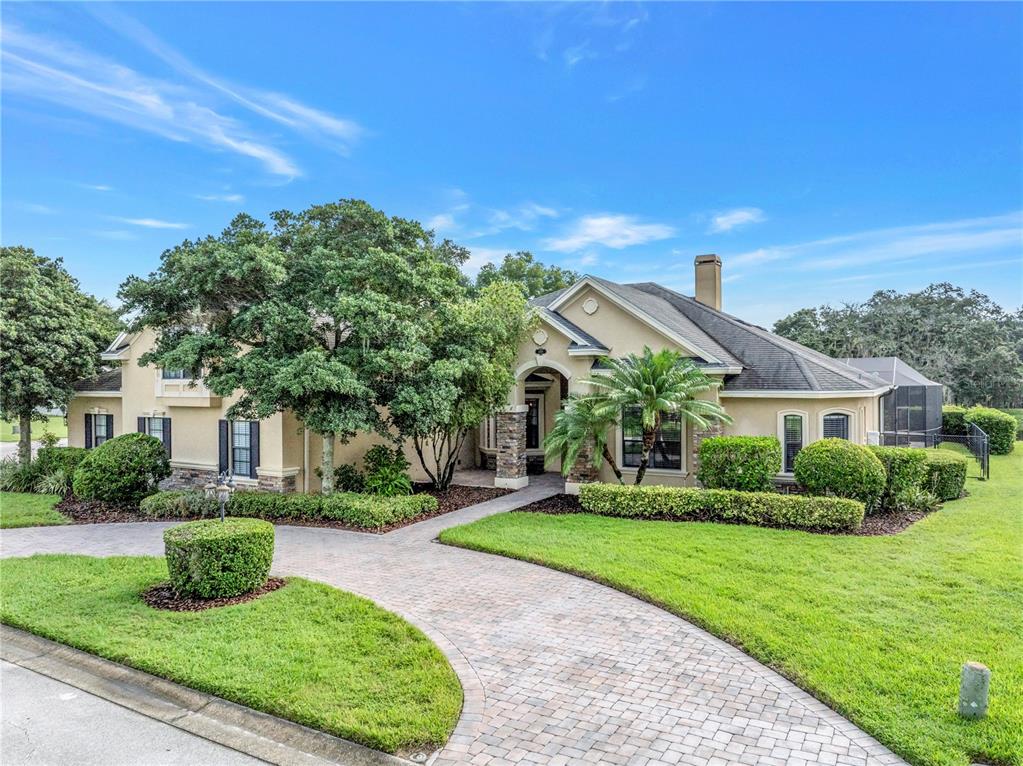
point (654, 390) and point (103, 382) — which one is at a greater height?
point (103, 382)

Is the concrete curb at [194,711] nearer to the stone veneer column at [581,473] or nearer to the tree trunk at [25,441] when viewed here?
the stone veneer column at [581,473]

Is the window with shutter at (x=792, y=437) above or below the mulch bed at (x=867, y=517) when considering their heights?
above

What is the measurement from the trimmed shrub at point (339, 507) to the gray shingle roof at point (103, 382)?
388 inches

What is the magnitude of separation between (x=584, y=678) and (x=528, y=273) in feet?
110

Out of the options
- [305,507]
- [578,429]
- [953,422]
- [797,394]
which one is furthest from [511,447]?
[953,422]

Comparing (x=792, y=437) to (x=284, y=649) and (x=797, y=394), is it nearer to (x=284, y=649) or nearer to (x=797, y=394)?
(x=797, y=394)

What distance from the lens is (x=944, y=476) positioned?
48.9 ft

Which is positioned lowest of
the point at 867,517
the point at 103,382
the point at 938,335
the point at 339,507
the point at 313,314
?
the point at 867,517

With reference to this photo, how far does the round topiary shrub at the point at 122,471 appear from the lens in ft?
49.1

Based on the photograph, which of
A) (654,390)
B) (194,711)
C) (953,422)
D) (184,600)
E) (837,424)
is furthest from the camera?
(953,422)

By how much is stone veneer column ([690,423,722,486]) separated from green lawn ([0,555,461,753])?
10400 millimetres

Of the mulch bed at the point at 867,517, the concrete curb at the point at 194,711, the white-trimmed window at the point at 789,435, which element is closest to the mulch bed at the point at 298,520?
the mulch bed at the point at 867,517

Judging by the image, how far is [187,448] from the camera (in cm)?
1750

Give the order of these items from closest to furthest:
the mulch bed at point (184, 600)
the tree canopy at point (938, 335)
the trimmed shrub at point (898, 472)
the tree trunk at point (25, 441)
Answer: the mulch bed at point (184, 600)
the trimmed shrub at point (898, 472)
the tree trunk at point (25, 441)
the tree canopy at point (938, 335)
